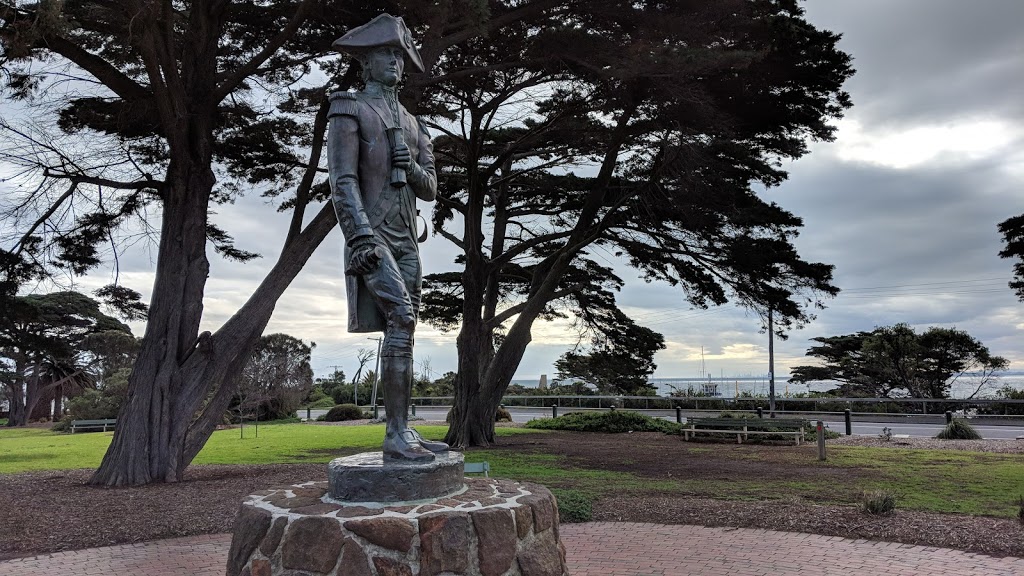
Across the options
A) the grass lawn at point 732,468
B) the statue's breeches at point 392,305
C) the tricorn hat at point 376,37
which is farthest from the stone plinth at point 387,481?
the grass lawn at point 732,468

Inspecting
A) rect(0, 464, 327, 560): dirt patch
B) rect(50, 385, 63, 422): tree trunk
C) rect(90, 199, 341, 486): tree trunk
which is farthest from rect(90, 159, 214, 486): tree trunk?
rect(50, 385, 63, 422): tree trunk

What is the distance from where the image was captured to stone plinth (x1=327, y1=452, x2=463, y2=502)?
434 centimetres

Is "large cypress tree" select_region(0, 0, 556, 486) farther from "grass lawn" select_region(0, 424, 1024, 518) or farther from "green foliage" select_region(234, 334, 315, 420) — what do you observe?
"green foliage" select_region(234, 334, 315, 420)

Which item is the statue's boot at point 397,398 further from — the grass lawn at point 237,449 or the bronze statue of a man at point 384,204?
the grass lawn at point 237,449

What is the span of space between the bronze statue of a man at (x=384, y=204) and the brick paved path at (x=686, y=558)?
2210mm

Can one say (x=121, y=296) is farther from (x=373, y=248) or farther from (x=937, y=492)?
(x=937, y=492)

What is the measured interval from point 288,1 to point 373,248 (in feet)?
29.0

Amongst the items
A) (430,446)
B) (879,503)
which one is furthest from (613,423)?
(430,446)

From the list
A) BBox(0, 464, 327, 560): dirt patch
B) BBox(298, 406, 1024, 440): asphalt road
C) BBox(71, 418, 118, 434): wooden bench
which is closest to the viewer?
BBox(0, 464, 327, 560): dirt patch

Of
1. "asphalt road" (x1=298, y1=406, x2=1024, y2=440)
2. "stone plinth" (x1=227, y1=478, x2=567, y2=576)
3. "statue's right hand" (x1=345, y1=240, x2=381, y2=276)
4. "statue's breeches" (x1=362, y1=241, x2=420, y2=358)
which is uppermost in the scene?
"statue's right hand" (x1=345, y1=240, x2=381, y2=276)

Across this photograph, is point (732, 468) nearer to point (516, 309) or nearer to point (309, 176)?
point (516, 309)

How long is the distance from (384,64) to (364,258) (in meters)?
1.47

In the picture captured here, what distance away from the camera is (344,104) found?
4949 mm

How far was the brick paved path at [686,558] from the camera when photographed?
5.55 metres
